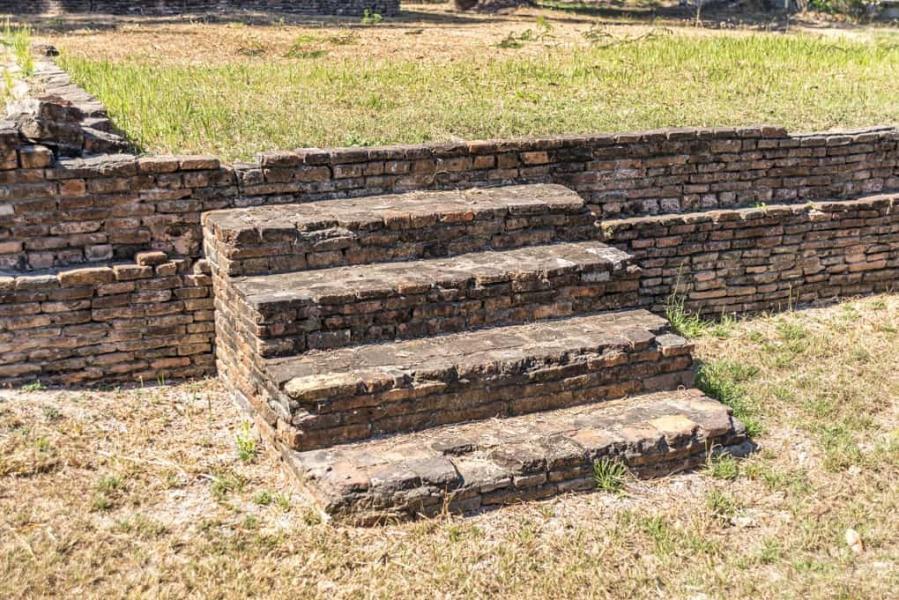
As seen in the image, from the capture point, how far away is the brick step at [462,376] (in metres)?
4.46

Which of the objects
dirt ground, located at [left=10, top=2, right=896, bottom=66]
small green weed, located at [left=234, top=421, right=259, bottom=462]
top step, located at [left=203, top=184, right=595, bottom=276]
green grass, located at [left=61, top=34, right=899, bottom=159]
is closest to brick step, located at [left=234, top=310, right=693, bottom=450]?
small green weed, located at [left=234, top=421, right=259, bottom=462]

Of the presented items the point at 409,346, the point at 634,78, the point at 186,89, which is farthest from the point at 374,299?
the point at 634,78

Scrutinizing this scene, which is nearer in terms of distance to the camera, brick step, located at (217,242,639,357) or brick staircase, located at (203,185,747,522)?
brick staircase, located at (203,185,747,522)

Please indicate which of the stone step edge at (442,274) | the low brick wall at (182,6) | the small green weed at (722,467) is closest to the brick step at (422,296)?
the stone step edge at (442,274)

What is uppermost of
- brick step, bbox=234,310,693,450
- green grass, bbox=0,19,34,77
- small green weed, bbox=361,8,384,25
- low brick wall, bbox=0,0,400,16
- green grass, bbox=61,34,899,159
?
low brick wall, bbox=0,0,400,16

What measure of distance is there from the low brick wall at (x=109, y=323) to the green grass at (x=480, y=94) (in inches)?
35.2

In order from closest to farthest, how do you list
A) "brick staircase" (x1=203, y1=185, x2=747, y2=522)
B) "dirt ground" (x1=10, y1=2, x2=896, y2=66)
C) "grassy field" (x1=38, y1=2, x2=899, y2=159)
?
"brick staircase" (x1=203, y1=185, x2=747, y2=522)
"grassy field" (x1=38, y1=2, x2=899, y2=159)
"dirt ground" (x1=10, y1=2, x2=896, y2=66)

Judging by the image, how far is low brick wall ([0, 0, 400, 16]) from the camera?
14102 mm

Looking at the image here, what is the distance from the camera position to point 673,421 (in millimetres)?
4855

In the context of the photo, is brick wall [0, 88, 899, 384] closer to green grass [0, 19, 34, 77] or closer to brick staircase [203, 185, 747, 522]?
brick staircase [203, 185, 747, 522]

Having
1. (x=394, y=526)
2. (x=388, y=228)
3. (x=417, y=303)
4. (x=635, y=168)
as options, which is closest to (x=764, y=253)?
(x=635, y=168)

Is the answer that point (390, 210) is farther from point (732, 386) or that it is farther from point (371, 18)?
point (371, 18)

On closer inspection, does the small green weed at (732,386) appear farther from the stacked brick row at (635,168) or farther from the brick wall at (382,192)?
the stacked brick row at (635,168)

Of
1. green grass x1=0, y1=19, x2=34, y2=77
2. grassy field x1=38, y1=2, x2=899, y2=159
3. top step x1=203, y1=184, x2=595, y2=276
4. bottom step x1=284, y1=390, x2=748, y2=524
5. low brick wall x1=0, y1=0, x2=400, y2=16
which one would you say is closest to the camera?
bottom step x1=284, y1=390, x2=748, y2=524
